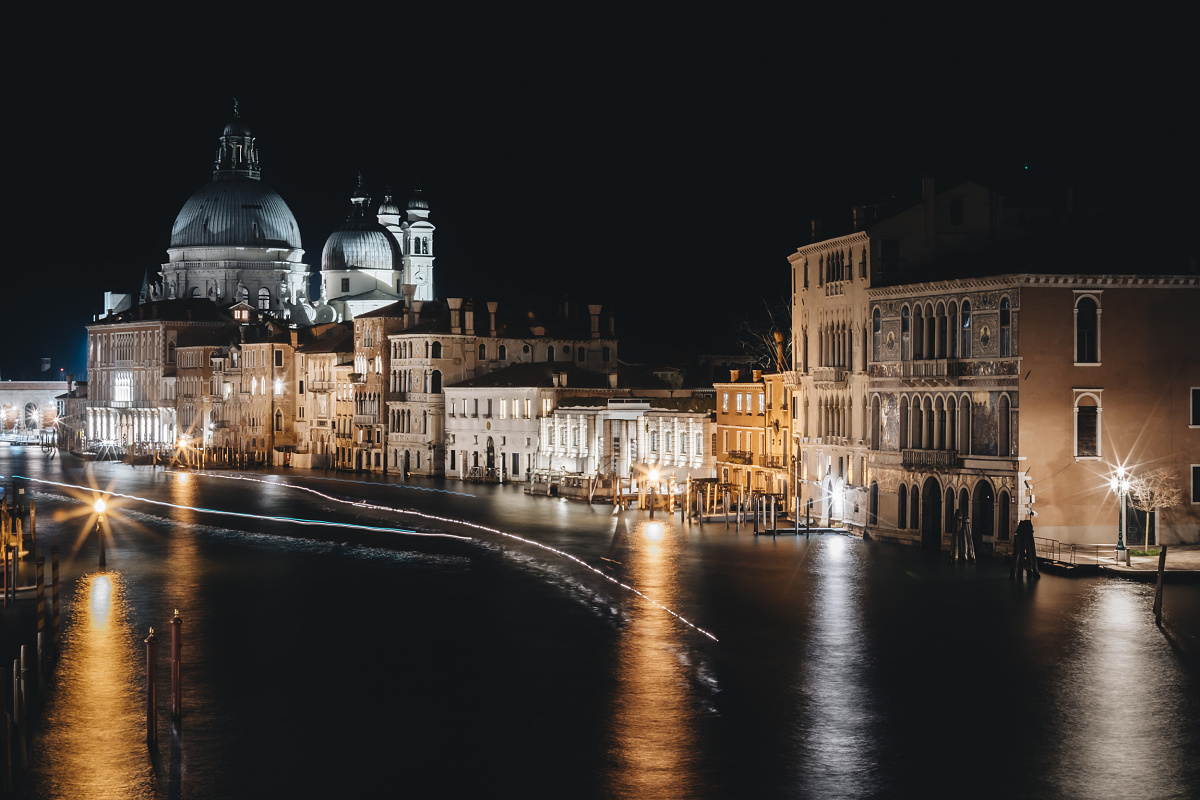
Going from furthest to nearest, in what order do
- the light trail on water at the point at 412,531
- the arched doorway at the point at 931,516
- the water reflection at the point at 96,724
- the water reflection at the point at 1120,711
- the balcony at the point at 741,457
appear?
the balcony at the point at 741,457, the arched doorway at the point at 931,516, the light trail on water at the point at 412,531, the water reflection at the point at 1120,711, the water reflection at the point at 96,724

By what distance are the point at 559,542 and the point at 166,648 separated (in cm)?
1795

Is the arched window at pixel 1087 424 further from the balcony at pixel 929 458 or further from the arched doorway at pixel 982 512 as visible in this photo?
the balcony at pixel 929 458

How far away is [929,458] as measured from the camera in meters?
41.1

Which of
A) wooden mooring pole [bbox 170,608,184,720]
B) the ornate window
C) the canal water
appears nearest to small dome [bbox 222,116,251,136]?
the canal water

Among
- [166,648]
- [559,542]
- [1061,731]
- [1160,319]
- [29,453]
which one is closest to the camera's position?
[1061,731]

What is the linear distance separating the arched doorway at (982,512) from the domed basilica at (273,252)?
71595mm

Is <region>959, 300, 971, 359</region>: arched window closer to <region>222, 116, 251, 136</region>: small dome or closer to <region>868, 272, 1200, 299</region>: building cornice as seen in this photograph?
<region>868, 272, 1200, 299</region>: building cornice

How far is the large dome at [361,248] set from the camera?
108 meters

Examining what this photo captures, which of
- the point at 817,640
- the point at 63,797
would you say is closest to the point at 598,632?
the point at 817,640

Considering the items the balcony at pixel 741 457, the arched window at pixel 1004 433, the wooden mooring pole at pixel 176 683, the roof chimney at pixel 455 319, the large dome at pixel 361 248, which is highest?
the large dome at pixel 361 248

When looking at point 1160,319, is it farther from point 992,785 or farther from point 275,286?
point 275,286

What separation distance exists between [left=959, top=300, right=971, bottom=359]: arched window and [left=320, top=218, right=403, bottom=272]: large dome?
7208cm

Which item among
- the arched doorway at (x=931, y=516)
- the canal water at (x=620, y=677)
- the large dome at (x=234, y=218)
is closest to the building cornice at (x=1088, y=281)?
the arched doorway at (x=931, y=516)

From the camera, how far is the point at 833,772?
752 inches
